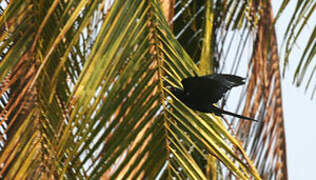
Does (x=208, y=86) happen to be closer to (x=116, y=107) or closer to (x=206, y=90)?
(x=206, y=90)

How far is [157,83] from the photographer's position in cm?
111

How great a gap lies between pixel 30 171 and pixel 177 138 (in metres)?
0.34

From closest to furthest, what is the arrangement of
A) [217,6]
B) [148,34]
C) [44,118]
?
[148,34] → [44,118] → [217,6]

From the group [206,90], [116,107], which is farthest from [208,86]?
[116,107]

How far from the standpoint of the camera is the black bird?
101 cm

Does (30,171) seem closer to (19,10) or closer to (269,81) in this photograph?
Answer: (19,10)

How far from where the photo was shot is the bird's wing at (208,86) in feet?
3.30

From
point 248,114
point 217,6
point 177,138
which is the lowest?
point 177,138

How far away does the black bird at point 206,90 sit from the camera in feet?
3.31

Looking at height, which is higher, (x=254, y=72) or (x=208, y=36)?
(x=254, y=72)

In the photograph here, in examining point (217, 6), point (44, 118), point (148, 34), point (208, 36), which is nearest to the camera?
point (148, 34)

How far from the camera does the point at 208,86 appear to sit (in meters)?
1.01

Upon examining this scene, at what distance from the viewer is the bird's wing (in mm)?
1007

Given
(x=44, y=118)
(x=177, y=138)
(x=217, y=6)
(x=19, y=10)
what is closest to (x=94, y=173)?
(x=177, y=138)
